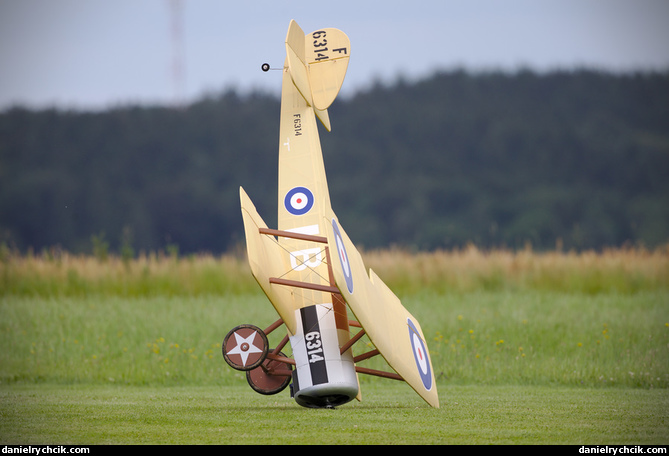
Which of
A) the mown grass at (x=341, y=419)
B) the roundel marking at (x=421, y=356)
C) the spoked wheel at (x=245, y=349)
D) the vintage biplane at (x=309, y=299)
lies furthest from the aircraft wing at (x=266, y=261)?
the roundel marking at (x=421, y=356)

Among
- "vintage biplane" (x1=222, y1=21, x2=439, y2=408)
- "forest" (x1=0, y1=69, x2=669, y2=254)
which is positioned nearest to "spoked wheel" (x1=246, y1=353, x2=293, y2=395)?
"vintage biplane" (x1=222, y1=21, x2=439, y2=408)

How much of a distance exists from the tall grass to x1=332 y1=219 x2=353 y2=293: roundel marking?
10.3m

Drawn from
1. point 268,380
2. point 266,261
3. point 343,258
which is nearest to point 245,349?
point 268,380

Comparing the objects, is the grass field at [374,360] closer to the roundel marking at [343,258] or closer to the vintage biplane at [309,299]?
the vintage biplane at [309,299]

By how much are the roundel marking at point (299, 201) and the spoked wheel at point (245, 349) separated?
1.45m

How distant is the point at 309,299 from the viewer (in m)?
8.19

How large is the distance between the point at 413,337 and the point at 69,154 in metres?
46.7

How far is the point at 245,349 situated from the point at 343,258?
1.42 m

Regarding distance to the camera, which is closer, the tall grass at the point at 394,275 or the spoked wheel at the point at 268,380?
the spoked wheel at the point at 268,380

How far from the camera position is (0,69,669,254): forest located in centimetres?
4500

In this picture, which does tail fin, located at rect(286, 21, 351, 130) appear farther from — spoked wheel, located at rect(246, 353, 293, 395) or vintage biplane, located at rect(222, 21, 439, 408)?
spoked wheel, located at rect(246, 353, 293, 395)

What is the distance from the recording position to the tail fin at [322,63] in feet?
30.7

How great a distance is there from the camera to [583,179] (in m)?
49.2

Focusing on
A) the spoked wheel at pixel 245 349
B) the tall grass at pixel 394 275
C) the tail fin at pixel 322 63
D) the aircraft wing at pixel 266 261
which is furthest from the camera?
the tall grass at pixel 394 275
